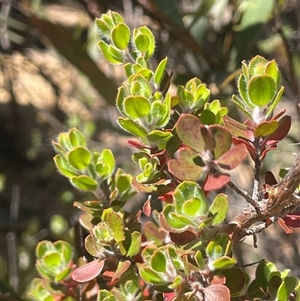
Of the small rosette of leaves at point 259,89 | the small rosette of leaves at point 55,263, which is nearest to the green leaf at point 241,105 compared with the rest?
the small rosette of leaves at point 259,89

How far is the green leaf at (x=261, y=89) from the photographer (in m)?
0.50

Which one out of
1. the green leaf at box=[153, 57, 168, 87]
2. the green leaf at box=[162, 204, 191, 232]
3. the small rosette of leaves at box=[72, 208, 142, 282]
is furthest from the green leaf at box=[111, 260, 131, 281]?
the green leaf at box=[153, 57, 168, 87]

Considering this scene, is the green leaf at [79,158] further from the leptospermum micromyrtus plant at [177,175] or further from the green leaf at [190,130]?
the green leaf at [190,130]

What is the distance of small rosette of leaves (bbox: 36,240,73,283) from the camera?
70 cm

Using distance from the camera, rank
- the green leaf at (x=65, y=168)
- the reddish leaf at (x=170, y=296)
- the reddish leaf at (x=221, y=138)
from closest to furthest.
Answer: the reddish leaf at (x=221, y=138)
the reddish leaf at (x=170, y=296)
the green leaf at (x=65, y=168)

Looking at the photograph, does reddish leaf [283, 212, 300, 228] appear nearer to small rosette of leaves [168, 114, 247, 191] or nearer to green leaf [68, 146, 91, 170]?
small rosette of leaves [168, 114, 247, 191]

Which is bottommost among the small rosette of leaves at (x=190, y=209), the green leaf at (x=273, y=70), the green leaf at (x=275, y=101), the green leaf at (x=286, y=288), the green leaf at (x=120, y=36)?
the green leaf at (x=286, y=288)

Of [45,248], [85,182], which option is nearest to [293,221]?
[85,182]

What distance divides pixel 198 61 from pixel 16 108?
1.04 metres

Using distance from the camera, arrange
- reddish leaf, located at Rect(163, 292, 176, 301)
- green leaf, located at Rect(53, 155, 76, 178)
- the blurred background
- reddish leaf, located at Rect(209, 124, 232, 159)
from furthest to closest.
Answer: the blurred background < green leaf, located at Rect(53, 155, 76, 178) < reddish leaf, located at Rect(163, 292, 176, 301) < reddish leaf, located at Rect(209, 124, 232, 159)

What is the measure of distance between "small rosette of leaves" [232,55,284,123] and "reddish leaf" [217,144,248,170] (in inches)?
2.3

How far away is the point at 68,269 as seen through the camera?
697 mm

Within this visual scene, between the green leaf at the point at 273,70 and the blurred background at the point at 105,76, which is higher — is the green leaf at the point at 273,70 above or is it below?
above

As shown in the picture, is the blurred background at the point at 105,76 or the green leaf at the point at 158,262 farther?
the blurred background at the point at 105,76
